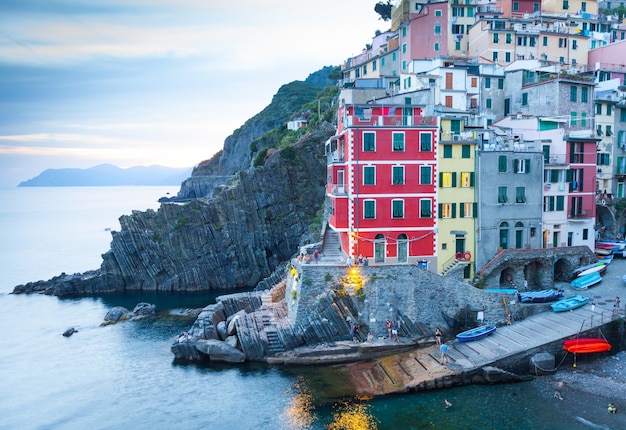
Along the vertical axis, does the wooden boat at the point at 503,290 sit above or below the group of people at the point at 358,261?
below

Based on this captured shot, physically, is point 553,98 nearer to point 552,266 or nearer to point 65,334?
point 552,266

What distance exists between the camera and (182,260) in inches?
2992

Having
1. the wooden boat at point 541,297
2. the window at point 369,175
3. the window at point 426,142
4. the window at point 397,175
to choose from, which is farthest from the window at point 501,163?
the window at point 369,175

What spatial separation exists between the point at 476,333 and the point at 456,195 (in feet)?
40.6

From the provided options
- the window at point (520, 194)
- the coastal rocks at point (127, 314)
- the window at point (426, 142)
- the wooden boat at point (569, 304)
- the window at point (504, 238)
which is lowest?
the coastal rocks at point (127, 314)

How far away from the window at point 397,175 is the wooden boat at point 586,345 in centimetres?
1807

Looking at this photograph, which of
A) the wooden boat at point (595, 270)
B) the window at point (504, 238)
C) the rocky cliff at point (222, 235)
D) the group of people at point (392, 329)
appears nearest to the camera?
the group of people at point (392, 329)

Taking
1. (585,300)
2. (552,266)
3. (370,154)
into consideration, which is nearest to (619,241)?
(552,266)

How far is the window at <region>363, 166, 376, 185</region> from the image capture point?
1738 inches

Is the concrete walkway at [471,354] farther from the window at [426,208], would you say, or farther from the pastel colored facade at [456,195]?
the window at [426,208]

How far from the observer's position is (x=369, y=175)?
4428 centimetres

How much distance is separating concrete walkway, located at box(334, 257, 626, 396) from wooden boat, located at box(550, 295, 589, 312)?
38 cm

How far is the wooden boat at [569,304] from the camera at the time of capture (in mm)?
41000

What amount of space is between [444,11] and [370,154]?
43010mm
